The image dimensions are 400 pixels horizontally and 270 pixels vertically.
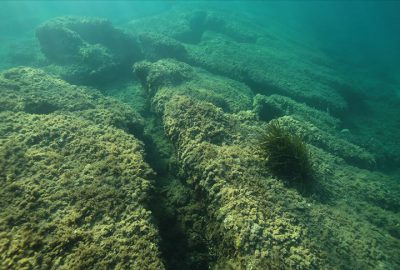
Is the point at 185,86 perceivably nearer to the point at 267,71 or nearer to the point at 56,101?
the point at 56,101

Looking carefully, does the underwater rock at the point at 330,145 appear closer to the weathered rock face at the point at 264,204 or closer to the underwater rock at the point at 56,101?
the weathered rock face at the point at 264,204

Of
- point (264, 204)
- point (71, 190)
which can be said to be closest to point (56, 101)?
point (71, 190)

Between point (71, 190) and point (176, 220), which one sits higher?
point (71, 190)

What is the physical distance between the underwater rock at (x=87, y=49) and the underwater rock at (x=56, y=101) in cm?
254

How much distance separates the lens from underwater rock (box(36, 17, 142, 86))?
9727 millimetres

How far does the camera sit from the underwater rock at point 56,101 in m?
5.89

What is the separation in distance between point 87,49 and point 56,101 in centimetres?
464

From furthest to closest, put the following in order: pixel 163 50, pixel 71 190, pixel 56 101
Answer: pixel 163 50, pixel 56 101, pixel 71 190

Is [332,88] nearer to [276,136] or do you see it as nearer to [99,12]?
[276,136]

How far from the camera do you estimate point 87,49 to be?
10188 mm

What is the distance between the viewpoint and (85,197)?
391 cm

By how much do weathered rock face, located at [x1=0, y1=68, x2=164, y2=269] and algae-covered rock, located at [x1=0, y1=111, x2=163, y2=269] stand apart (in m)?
0.01

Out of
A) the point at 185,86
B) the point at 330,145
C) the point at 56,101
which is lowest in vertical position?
the point at 330,145

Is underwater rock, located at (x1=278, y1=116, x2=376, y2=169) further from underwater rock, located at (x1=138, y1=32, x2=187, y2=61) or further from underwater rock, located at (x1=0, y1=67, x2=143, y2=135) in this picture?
underwater rock, located at (x1=138, y1=32, x2=187, y2=61)
